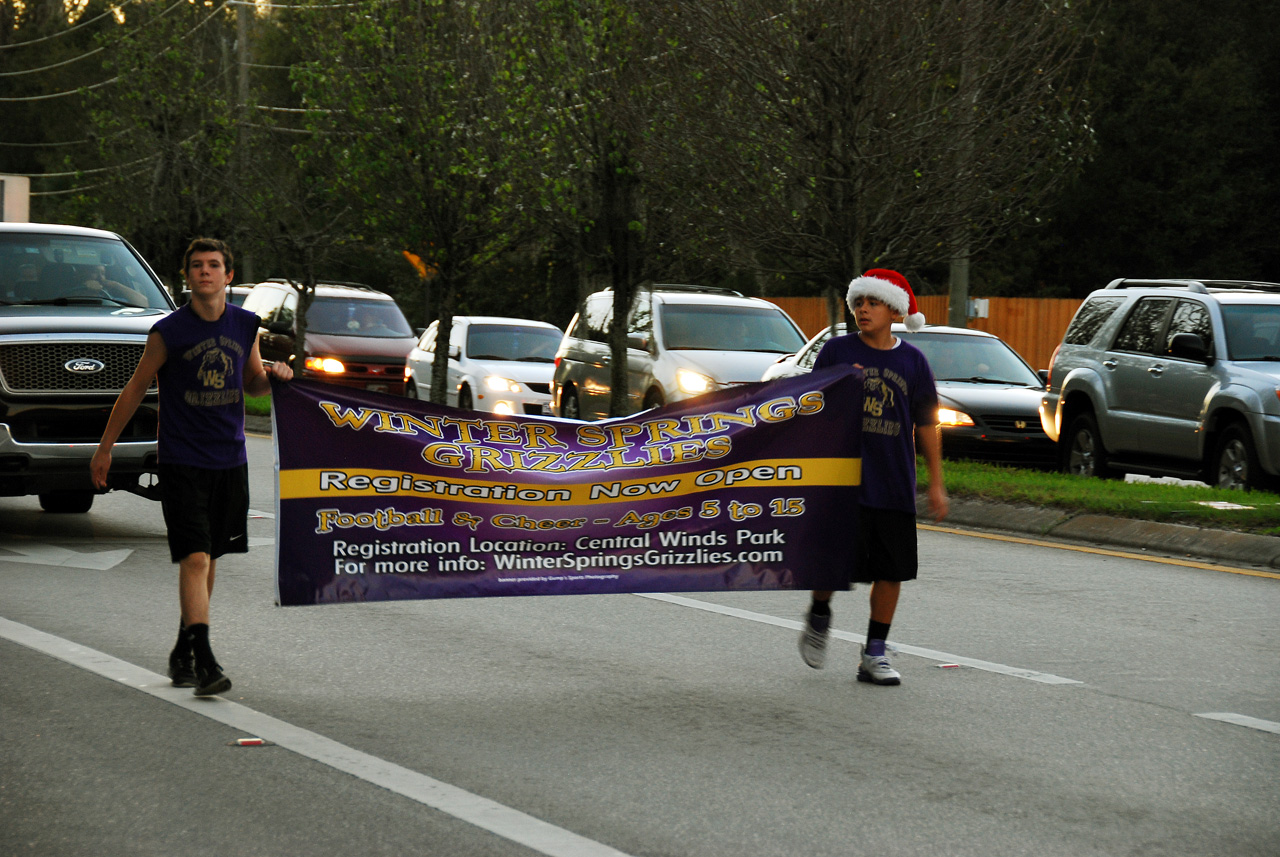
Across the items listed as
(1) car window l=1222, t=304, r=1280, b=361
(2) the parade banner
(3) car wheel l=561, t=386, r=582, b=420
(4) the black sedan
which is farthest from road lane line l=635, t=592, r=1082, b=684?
(3) car wheel l=561, t=386, r=582, b=420

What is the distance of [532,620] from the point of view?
A: 8.80 m

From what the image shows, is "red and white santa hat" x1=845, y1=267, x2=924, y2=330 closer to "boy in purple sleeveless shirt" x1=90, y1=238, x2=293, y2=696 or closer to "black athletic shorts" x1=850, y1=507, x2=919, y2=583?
"black athletic shorts" x1=850, y1=507, x2=919, y2=583

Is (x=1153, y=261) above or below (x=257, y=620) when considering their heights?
above

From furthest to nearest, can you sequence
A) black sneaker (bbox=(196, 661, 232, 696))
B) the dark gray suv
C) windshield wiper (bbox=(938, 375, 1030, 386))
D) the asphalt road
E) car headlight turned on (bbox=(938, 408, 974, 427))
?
windshield wiper (bbox=(938, 375, 1030, 386)) < car headlight turned on (bbox=(938, 408, 974, 427)) < the dark gray suv < black sneaker (bbox=(196, 661, 232, 696)) < the asphalt road

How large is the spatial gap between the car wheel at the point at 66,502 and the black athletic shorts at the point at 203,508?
7046 mm

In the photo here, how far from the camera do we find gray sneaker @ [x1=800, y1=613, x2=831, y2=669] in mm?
7371

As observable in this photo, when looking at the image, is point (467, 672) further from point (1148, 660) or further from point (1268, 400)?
point (1268, 400)

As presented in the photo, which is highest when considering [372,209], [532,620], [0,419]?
[372,209]

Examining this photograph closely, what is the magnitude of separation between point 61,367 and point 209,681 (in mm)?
5235

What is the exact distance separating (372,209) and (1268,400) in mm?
16609

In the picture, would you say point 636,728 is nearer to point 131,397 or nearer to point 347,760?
point 347,760

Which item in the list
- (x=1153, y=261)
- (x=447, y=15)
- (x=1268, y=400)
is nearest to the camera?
(x=1268, y=400)

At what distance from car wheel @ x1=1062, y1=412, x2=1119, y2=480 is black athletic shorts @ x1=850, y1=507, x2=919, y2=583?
376 inches

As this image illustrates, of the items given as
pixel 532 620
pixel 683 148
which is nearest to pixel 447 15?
pixel 683 148
